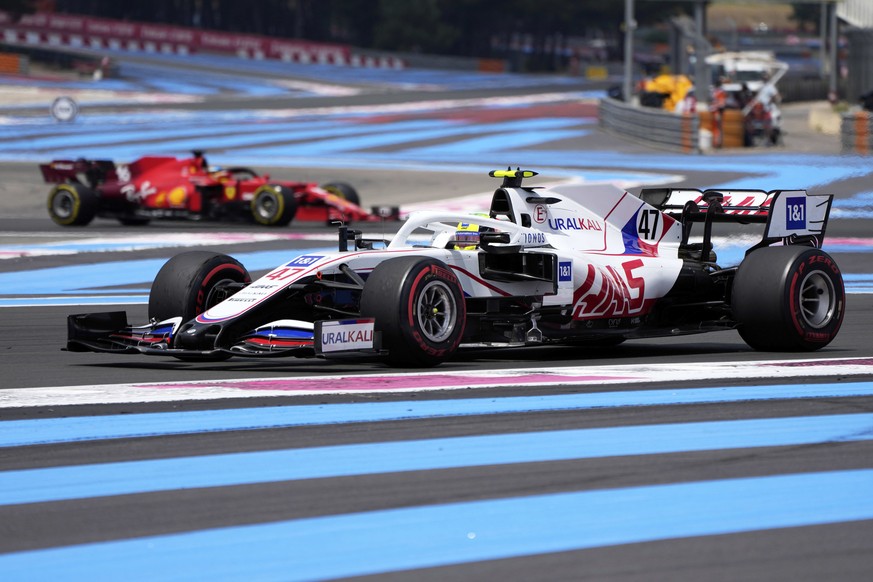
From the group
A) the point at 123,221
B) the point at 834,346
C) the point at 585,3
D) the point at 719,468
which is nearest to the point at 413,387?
the point at 719,468

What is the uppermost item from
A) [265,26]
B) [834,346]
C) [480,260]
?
[265,26]

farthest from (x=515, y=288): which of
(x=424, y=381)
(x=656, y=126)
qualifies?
(x=656, y=126)

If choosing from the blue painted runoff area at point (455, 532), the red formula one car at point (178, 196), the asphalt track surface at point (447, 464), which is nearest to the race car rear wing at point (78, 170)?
the red formula one car at point (178, 196)

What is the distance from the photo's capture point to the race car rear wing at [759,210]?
10516 mm

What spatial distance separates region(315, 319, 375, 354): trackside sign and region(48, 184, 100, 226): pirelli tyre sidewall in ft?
48.0

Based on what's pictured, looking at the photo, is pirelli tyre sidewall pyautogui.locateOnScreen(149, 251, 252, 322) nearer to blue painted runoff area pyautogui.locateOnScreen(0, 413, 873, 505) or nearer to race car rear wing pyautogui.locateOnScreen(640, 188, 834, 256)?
blue painted runoff area pyautogui.locateOnScreen(0, 413, 873, 505)

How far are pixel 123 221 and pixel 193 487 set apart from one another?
1787 cm

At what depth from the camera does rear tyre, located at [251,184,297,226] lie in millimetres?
21906

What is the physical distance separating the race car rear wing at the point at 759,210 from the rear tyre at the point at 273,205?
11.2m

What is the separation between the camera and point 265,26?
3551 inches

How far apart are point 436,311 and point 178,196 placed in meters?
14.0

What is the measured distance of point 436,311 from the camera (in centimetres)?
880

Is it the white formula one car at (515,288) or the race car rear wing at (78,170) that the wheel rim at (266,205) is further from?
the white formula one car at (515,288)

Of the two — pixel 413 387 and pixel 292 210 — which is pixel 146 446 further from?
pixel 292 210
